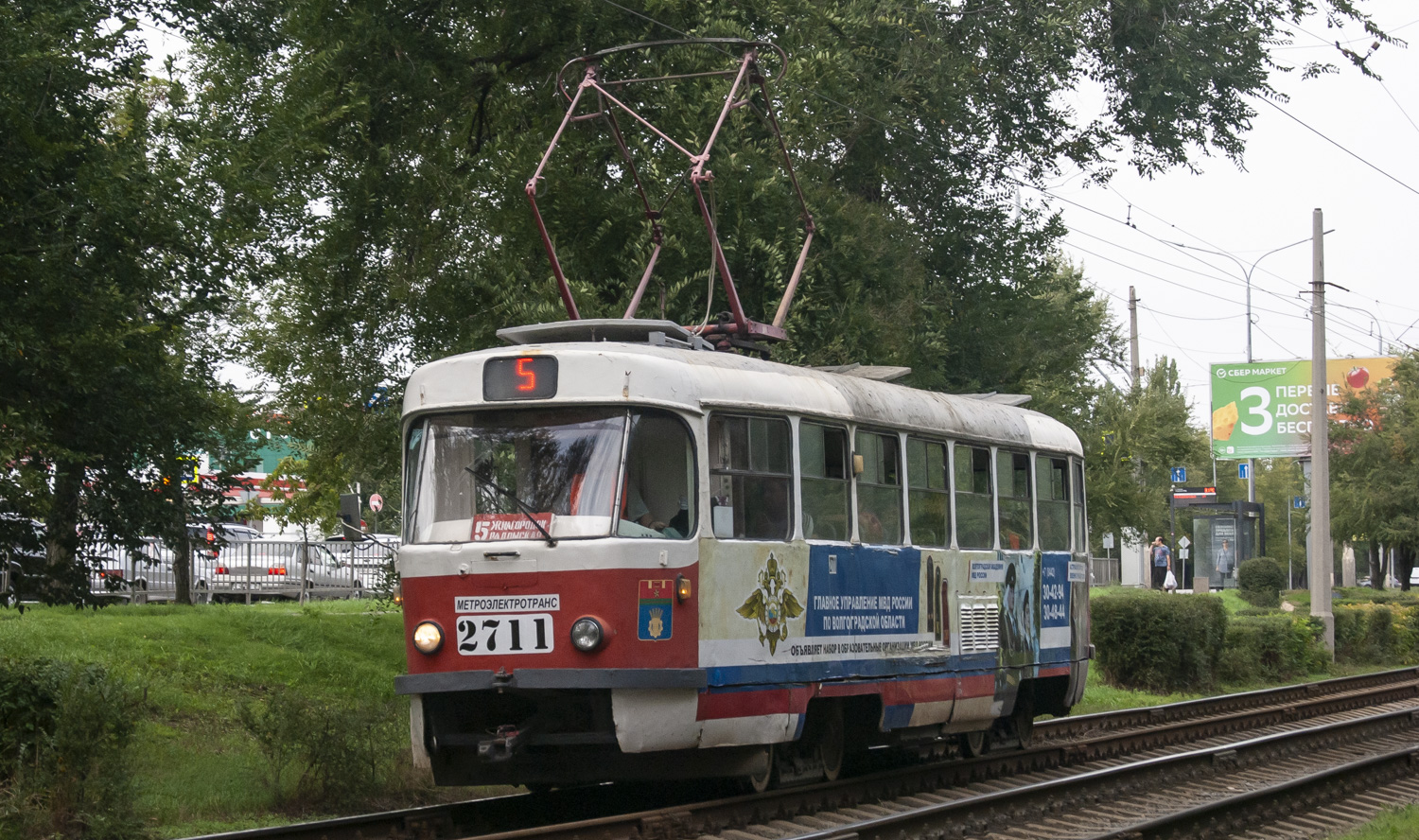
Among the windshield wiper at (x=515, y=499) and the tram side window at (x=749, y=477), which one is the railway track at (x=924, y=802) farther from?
the tram side window at (x=749, y=477)

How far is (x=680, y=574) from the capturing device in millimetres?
9898

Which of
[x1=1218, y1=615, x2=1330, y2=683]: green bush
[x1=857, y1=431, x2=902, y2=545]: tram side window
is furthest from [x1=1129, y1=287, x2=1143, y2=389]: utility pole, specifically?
[x1=857, y1=431, x2=902, y2=545]: tram side window

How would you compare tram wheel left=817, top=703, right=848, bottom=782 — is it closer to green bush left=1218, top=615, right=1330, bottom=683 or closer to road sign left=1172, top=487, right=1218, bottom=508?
green bush left=1218, top=615, right=1330, bottom=683

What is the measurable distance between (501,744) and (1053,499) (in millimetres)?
7289

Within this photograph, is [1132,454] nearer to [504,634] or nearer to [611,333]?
[611,333]

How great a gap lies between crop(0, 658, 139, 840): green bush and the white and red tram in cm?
177

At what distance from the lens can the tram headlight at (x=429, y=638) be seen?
9.91 m

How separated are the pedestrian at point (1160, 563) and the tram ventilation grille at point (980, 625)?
109 feet

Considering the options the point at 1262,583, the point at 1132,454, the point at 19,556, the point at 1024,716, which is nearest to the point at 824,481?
the point at 1024,716

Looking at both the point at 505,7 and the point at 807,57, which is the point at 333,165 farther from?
the point at 807,57

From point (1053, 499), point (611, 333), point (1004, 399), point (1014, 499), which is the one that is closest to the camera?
point (611, 333)

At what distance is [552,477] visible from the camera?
9969 millimetres

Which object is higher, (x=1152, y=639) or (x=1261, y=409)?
(x=1261, y=409)

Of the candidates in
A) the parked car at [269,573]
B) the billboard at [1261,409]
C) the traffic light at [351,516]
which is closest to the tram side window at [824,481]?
the traffic light at [351,516]
